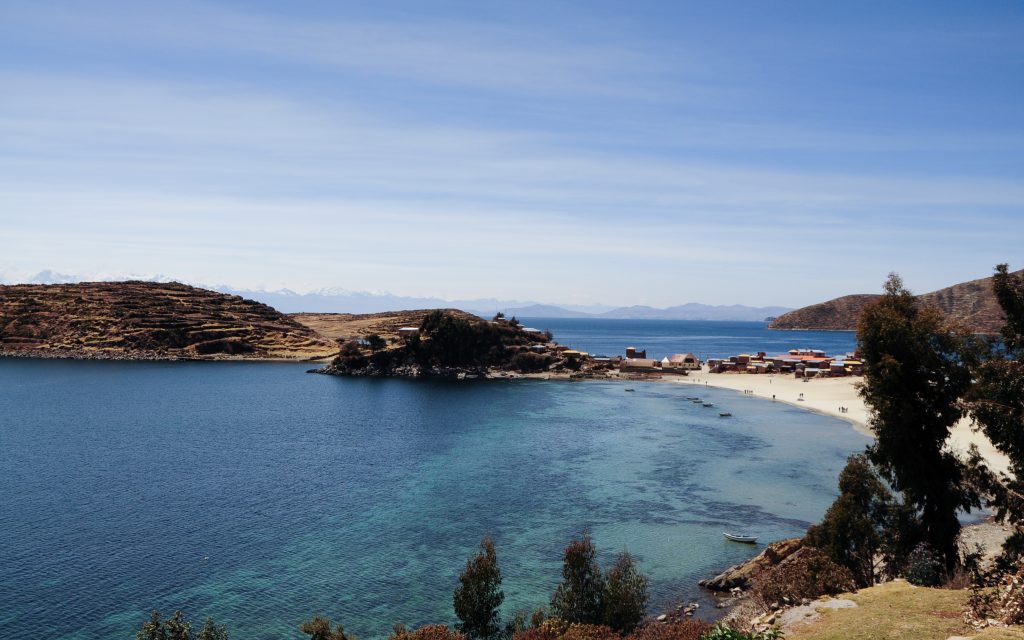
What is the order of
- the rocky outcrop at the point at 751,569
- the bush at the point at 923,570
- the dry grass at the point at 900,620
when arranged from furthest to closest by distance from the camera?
the rocky outcrop at the point at 751,569
the bush at the point at 923,570
the dry grass at the point at 900,620

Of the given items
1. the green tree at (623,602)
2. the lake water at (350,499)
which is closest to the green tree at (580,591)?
the green tree at (623,602)

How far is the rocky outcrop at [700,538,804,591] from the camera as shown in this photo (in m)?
36.0

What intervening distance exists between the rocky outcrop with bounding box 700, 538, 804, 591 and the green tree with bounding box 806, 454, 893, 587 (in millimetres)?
3248

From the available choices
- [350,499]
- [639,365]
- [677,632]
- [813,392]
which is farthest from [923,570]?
[639,365]

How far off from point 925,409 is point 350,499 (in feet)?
138

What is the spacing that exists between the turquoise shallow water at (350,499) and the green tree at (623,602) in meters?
7.25

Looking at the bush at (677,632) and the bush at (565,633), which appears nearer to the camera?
the bush at (565,633)

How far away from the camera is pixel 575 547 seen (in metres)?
28.9

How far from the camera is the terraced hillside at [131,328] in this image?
165 m

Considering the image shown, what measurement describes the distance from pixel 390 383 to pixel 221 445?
63.4 meters

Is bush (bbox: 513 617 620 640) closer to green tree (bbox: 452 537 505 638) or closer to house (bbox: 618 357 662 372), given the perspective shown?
green tree (bbox: 452 537 505 638)

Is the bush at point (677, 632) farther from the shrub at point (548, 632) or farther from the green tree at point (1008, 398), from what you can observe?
the green tree at point (1008, 398)

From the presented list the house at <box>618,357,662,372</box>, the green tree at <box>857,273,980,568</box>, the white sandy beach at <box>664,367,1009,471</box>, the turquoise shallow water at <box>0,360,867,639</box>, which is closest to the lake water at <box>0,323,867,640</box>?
the turquoise shallow water at <box>0,360,867,639</box>

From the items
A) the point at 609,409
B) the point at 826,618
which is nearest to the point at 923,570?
the point at 826,618
